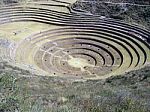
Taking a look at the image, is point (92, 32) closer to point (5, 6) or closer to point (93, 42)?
point (93, 42)

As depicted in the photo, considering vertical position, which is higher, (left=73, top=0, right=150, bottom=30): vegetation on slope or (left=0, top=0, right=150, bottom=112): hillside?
(left=73, top=0, right=150, bottom=30): vegetation on slope

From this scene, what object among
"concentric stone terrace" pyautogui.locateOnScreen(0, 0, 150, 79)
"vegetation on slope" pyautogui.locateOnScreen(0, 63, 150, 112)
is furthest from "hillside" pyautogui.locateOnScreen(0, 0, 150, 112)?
"vegetation on slope" pyautogui.locateOnScreen(0, 63, 150, 112)

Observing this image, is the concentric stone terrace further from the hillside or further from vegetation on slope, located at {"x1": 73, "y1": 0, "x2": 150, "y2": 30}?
vegetation on slope, located at {"x1": 73, "y1": 0, "x2": 150, "y2": 30}

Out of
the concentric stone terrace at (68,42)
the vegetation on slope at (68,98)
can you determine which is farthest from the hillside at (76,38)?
the vegetation on slope at (68,98)

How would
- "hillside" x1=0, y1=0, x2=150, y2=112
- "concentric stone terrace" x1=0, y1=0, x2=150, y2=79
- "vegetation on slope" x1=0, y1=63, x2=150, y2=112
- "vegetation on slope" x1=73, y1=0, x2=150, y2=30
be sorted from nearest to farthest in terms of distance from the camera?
"vegetation on slope" x1=0, y1=63, x2=150, y2=112, "hillside" x1=0, y1=0, x2=150, y2=112, "concentric stone terrace" x1=0, y1=0, x2=150, y2=79, "vegetation on slope" x1=73, y1=0, x2=150, y2=30

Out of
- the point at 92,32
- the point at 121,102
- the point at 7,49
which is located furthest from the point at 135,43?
the point at 121,102

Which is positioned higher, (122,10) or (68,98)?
(122,10)

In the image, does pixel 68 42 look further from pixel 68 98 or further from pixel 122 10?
pixel 68 98

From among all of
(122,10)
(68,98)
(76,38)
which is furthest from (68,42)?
(68,98)
